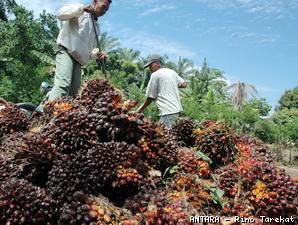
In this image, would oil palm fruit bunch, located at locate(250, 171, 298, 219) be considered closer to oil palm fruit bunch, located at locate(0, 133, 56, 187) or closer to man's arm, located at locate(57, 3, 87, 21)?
oil palm fruit bunch, located at locate(0, 133, 56, 187)

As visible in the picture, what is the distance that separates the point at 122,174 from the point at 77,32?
162 centimetres

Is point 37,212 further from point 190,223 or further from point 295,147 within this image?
point 295,147

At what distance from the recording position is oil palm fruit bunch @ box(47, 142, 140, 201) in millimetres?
1496

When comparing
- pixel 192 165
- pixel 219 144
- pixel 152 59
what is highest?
pixel 152 59

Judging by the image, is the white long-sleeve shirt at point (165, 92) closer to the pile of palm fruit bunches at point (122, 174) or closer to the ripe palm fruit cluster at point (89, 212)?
the pile of palm fruit bunches at point (122, 174)

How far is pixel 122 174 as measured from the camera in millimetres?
1521

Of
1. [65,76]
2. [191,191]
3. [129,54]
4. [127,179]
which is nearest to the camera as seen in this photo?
[127,179]

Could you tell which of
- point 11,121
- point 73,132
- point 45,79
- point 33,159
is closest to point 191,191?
point 73,132

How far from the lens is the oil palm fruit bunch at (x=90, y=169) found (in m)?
1.50

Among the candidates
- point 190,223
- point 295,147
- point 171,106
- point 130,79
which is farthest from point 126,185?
point 130,79

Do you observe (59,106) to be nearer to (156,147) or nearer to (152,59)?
(156,147)

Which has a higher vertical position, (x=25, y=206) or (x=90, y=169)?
(x=90, y=169)

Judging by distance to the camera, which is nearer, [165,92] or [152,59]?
[165,92]

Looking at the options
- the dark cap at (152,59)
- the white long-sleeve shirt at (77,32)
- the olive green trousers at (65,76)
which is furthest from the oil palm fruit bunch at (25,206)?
the dark cap at (152,59)
